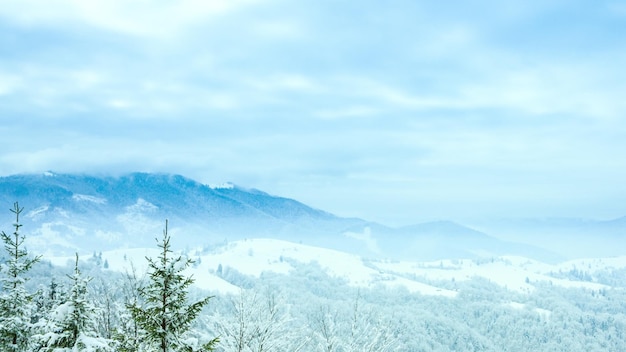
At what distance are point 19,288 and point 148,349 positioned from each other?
845cm

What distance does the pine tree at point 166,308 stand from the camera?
11531 millimetres

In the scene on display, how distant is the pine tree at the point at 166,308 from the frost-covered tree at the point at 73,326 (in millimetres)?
1744

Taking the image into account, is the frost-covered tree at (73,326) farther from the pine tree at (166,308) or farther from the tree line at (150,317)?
the pine tree at (166,308)

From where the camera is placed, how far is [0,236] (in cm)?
1731

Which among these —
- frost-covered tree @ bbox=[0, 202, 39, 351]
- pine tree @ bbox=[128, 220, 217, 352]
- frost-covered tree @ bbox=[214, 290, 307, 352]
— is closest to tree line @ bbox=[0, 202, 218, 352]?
pine tree @ bbox=[128, 220, 217, 352]

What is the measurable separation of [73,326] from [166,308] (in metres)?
2.87

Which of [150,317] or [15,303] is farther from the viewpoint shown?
[15,303]

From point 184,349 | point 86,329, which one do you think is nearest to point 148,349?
point 184,349

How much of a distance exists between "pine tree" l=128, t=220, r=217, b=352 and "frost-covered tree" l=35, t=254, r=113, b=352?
5.72 feet

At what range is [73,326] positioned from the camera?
1290 cm

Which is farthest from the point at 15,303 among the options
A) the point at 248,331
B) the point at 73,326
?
the point at 248,331

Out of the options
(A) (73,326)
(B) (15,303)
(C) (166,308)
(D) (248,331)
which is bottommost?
(D) (248,331)

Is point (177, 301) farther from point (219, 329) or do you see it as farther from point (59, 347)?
point (219, 329)

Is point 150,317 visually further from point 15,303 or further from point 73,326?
point 15,303
